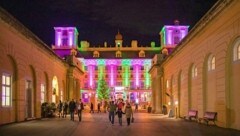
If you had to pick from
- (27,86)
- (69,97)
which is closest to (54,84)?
(69,97)

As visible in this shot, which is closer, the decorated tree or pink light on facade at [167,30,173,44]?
pink light on facade at [167,30,173,44]

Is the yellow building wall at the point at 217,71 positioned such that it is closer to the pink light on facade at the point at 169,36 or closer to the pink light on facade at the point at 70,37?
the pink light on facade at the point at 169,36

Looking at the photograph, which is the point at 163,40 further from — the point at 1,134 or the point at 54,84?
the point at 1,134

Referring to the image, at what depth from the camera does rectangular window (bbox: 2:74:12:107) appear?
27859mm

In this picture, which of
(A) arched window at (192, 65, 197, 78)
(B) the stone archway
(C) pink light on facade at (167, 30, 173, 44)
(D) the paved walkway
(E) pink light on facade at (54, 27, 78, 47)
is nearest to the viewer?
(D) the paved walkway

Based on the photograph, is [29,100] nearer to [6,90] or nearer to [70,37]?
[6,90]

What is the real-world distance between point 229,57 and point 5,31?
13495mm

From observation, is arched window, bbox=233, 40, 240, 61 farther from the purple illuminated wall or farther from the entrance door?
the purple illuminated wall

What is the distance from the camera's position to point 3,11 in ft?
85.7

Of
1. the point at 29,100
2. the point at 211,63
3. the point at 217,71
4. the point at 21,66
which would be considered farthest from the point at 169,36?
the point at 217,71

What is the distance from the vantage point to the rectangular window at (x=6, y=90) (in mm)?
27859

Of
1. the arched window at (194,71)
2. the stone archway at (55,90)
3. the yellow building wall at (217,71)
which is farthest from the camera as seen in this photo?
the stone archway at (55,90)

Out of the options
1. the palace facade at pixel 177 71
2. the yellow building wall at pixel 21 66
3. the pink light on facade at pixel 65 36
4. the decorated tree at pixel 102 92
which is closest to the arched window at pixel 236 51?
the palace facade at pixel 177 71

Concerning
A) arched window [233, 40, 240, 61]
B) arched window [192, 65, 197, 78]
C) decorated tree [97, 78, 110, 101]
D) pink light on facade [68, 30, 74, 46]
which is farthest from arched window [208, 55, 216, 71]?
pink light on facade [68, 30, 74, 46]
